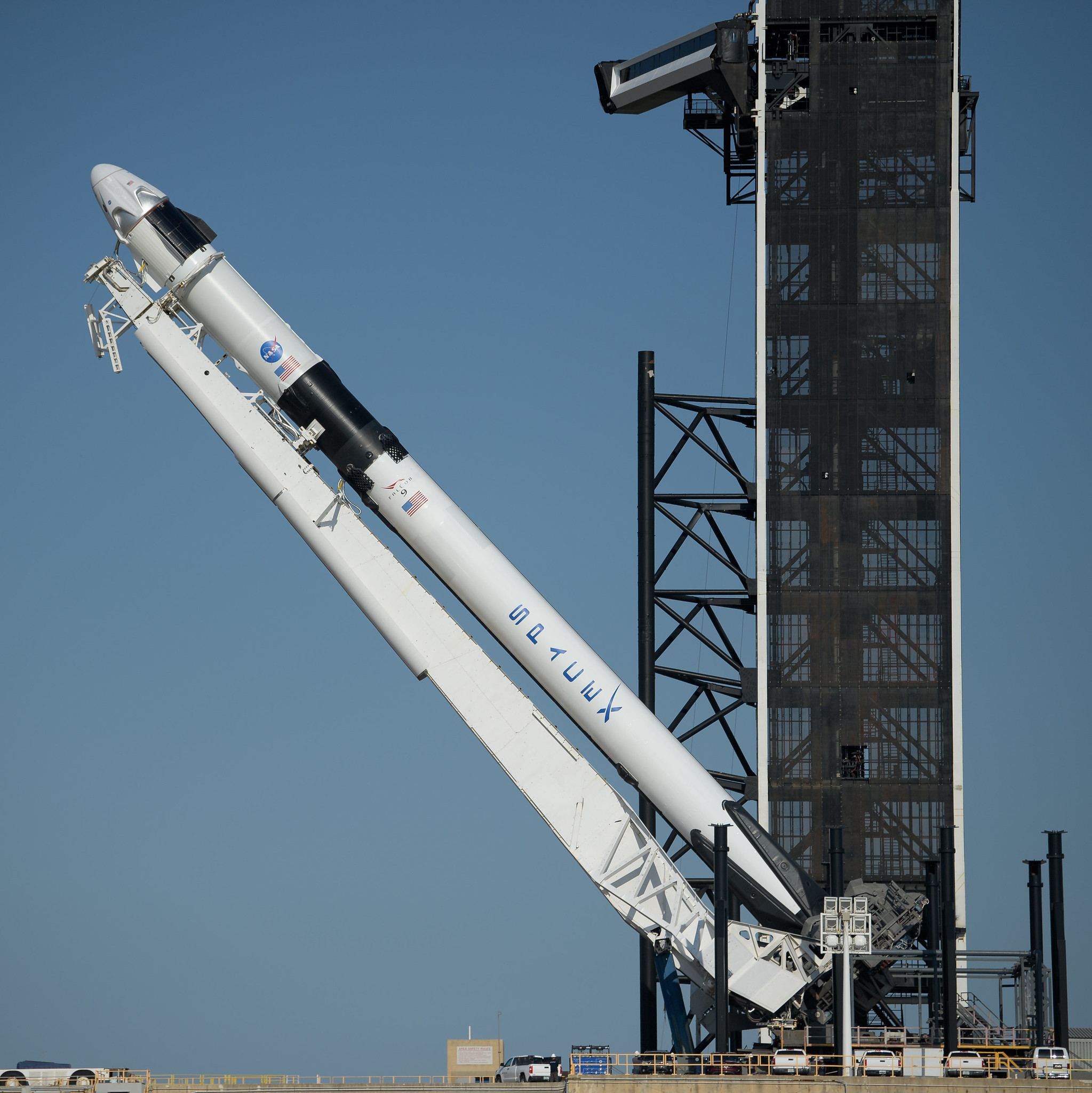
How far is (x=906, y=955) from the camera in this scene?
41.2 metres

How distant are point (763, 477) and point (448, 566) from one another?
15.2 m

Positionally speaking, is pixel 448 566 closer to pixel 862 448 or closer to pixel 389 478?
pixel 389 478

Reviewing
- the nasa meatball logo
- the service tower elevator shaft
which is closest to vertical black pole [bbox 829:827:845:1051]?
the service tower elevator shaft

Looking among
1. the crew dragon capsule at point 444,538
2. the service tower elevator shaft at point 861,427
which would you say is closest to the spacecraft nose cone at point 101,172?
the crew dragon capsule at point 444,538

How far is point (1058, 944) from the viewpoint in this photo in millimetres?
41469

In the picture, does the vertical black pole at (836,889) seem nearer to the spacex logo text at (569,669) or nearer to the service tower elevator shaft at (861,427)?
the spacex logo text at (569,669)

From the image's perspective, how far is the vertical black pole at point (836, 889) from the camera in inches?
1538

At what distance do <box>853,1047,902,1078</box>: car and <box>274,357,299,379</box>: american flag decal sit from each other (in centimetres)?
2169

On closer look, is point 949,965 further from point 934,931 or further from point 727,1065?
point 727,1065

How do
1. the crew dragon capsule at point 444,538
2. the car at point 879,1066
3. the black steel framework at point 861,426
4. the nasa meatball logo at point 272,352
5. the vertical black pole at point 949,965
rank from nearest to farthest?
1. the car at point 879,1066
2. the vertical black pole at point 949,965
3. the crew dragon capsule at point 444,538
4. the nasa meatball logo at point 272,352
5. the black steel framework at point 861,426

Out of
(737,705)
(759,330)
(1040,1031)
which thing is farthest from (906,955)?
(759,330)

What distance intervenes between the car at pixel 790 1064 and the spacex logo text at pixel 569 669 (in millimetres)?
8779

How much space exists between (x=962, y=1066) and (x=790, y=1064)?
404cm

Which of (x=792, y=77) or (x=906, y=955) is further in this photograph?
(x=792, y=77)
